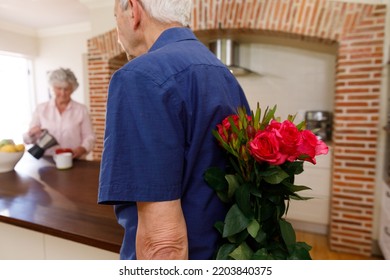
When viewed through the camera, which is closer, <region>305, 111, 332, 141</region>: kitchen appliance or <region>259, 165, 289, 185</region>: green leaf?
<region>259, 165, 289, 185</region>: green leaf

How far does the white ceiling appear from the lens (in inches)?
78.9

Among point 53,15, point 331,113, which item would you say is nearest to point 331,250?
point 331,113

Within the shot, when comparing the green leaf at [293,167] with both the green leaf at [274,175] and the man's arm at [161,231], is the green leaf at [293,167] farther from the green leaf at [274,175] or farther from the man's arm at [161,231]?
the man's arm at [161,231]

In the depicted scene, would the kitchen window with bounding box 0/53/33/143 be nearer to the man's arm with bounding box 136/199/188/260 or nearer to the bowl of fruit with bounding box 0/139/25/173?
the bowl of fruit with bounding box 0/139/25/173

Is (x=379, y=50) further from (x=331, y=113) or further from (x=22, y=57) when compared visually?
(x=22, y=57)

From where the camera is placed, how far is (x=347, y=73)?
6.44 feet

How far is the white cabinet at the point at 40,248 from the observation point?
0.76 m

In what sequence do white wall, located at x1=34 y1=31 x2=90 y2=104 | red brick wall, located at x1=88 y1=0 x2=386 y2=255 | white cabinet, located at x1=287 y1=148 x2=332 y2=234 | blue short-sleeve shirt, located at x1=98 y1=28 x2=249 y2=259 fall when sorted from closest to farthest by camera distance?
1. blue short-sleeve shirt, located at x1=98 y1=28 x2=249 y2=259
2. red brick wall, located at x1=88 y1=0 x2=386 y2=255
3. white cabinet, located at x1=287 y1=148 x2=332 y2=234
4. white wall, located at x1=34 y1=31 x2=90 y2=104

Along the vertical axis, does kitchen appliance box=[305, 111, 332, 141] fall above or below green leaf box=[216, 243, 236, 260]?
above

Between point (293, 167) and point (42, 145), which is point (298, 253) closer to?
point (293, 167)

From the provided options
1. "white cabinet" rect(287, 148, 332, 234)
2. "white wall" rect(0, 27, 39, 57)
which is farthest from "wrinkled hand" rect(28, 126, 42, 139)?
"white cabinet" rect(287, 148, 332, 234)

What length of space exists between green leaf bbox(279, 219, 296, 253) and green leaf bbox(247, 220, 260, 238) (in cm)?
6

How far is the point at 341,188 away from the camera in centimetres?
209

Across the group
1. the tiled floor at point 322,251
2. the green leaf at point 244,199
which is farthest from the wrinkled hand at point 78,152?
the tiled floor at point 322,251
